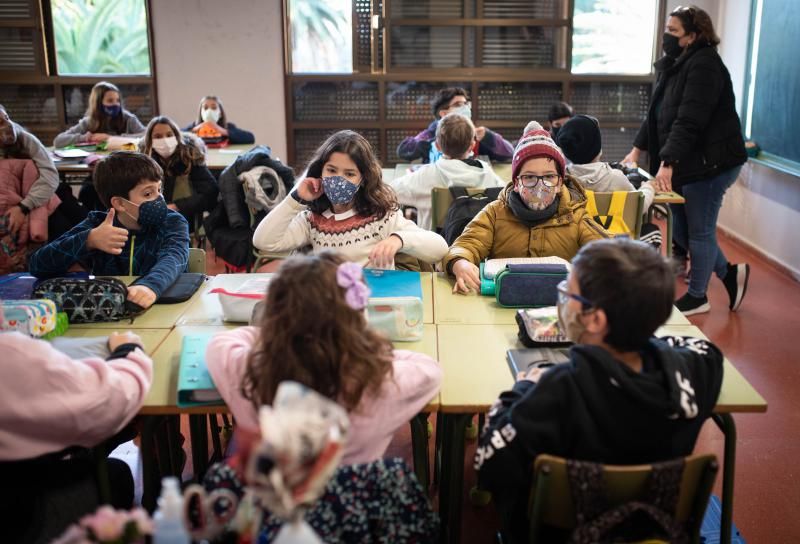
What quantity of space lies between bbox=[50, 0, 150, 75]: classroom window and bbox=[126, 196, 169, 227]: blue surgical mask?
4.66 metres

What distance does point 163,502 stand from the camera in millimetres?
1131

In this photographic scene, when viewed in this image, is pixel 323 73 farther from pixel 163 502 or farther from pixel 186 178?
pixel 163 502

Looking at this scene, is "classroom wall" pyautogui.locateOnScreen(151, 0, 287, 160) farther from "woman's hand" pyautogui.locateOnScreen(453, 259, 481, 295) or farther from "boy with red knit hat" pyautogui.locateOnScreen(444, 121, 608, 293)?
"woman's hand" pyautogui.locateOnScreen(453, 259, 481, 295)

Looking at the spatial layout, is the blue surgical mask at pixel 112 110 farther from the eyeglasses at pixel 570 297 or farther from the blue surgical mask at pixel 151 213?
the eyeglasses at pixel 570 297

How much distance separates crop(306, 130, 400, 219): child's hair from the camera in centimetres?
272

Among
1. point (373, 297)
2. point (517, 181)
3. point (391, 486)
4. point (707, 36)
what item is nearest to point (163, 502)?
point (391, 486)

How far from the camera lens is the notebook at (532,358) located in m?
1.93

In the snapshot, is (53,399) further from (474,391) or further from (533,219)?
(533,219)

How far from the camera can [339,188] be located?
2711 mm

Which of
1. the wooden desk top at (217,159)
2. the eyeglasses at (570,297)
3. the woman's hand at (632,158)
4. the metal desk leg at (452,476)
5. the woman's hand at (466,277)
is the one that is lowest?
the metal desk leg at (452,476)

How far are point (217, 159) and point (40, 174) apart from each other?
141cm

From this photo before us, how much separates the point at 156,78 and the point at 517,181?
4.94 metres

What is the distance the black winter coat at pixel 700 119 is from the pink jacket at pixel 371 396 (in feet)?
9.03

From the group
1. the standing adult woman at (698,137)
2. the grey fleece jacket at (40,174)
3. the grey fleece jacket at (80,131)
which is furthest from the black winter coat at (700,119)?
the grey fleece jacket at (80,131)
